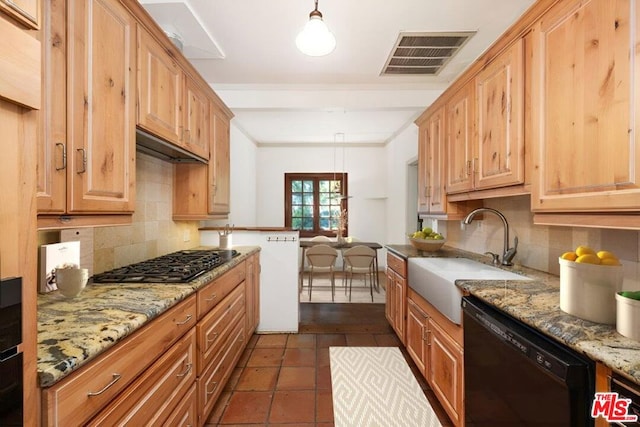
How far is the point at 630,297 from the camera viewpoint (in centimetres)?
92

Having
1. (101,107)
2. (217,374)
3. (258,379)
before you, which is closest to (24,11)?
(101,107)

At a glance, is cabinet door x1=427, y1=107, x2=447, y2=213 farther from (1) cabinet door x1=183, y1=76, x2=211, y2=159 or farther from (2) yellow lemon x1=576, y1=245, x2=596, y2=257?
(1) cabinet door x1=183, y1=76, x2=211, y2=159

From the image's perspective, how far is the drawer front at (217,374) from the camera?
1.70 metres

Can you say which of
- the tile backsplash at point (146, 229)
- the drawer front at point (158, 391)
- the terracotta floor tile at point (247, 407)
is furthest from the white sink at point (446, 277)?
the tile backsplash at point (146, 229)

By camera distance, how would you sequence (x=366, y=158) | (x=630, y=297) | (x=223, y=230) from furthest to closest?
(x=366, y=158) → (x=223, y=230) → (x=630, y=297)

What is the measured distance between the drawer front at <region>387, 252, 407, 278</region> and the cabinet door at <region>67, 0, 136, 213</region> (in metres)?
2.10

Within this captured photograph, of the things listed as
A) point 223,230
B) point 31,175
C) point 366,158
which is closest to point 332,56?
point 223,230

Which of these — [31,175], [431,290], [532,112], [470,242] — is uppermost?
[532,112]

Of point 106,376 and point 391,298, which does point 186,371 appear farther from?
point 391,298

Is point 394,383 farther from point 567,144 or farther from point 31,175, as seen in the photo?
point 31,175

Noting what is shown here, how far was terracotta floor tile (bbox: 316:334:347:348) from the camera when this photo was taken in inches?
117

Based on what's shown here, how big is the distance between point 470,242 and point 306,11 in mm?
2370

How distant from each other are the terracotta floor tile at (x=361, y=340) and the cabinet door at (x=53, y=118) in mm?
2612

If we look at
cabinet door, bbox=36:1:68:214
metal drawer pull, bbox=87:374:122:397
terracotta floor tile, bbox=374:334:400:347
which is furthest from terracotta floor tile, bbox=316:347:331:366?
cabinet door, bbox=36:1:68:214
